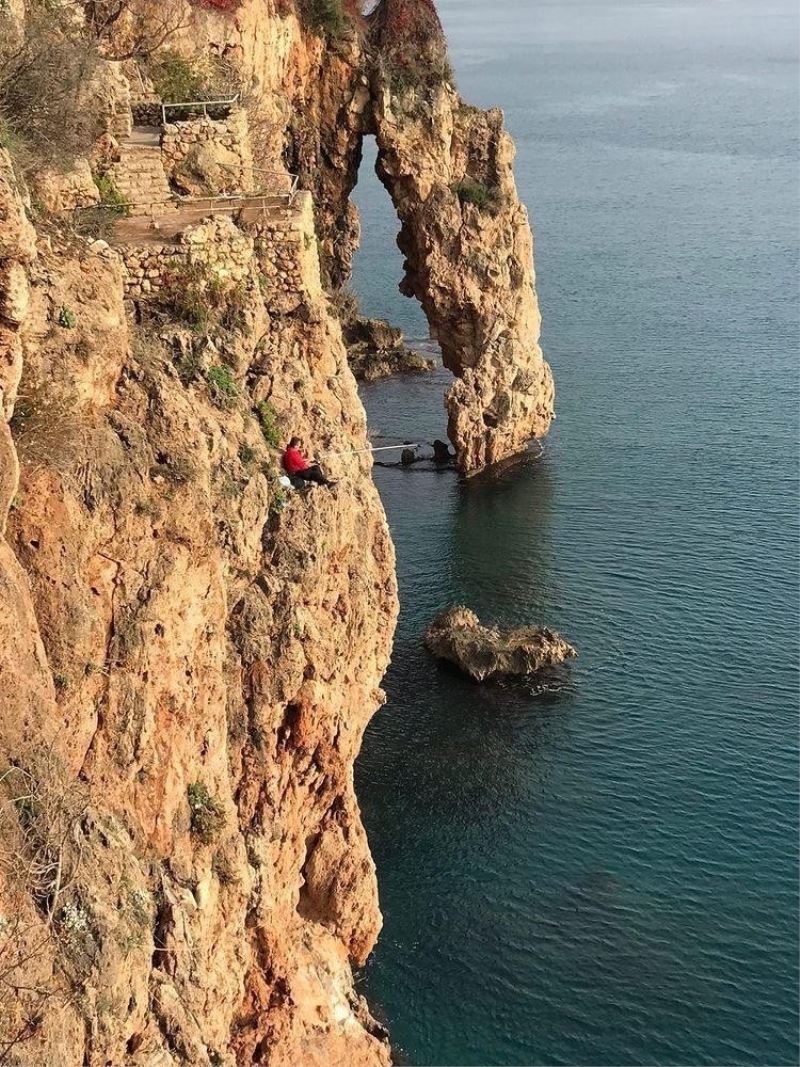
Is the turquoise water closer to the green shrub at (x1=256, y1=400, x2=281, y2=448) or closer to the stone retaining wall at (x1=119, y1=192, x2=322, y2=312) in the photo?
the green shrub at (x1=256, y1=400, x2=281, y2=448)

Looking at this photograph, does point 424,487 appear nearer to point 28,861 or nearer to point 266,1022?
point 266,1022

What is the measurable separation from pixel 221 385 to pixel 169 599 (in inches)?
183

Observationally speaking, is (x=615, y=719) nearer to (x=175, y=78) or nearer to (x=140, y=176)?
(x=175, y=78)

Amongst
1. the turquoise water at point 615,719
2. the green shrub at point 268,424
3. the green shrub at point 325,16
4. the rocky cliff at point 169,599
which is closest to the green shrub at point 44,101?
the rocky cliff at point 169,599

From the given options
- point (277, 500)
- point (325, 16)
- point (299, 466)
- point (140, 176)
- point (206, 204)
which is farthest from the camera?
point (325, 16)

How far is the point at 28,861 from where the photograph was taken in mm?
13156

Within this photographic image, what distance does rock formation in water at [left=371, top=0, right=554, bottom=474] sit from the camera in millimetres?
60312

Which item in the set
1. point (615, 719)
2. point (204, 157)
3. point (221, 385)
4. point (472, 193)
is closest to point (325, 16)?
point (472, 193)

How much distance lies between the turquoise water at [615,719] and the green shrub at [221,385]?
57.6 ft

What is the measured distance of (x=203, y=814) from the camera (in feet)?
59.2

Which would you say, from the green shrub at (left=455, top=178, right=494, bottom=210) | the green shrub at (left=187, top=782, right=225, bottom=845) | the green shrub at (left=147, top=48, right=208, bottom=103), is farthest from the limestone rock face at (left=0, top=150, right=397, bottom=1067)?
the green shrub at (left=455, top=178, right=494, bottom=210)

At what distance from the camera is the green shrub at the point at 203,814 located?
1795 centimetres

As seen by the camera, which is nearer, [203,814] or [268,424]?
[203,814]

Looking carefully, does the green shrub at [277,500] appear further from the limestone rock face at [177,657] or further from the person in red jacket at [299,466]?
the person in red jacket at [299,466]
